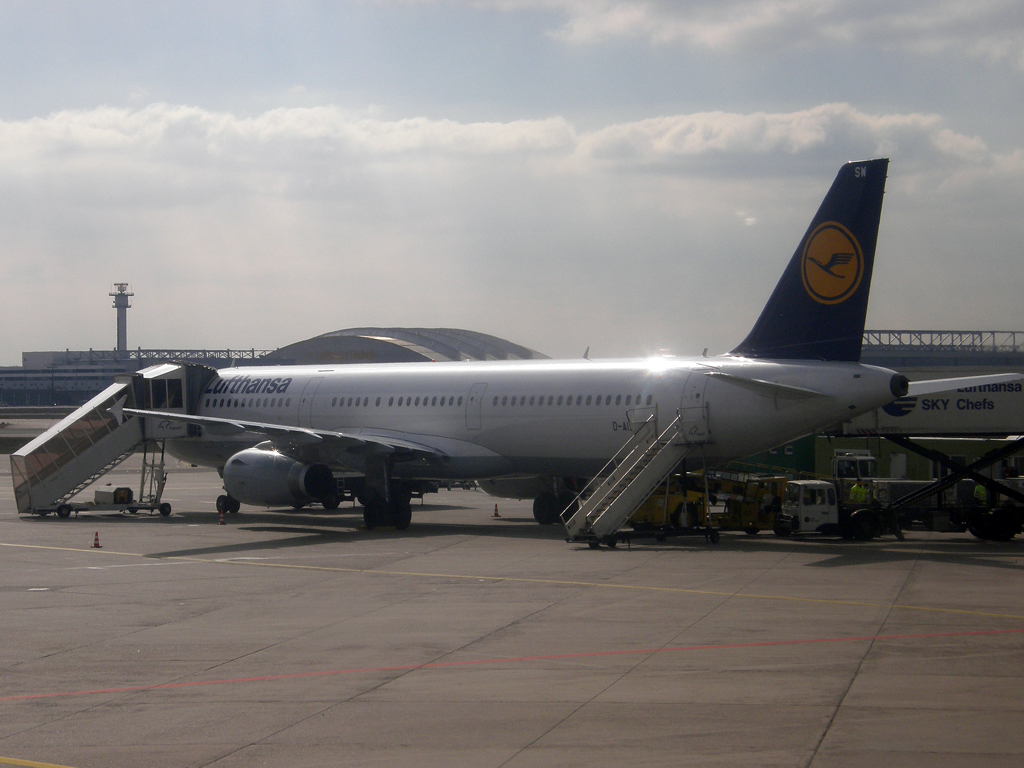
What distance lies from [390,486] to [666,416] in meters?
8.43

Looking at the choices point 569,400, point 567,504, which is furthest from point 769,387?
point 567,504

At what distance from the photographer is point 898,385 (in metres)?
26.0

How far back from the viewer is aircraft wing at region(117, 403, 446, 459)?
3066cm

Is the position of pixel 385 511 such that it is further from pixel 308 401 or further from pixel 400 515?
pixel 308 401

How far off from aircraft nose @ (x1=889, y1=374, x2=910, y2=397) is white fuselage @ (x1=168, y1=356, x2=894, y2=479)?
113mm

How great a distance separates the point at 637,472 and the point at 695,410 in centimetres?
215

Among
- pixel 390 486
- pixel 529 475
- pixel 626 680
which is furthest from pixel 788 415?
pixel 626 680

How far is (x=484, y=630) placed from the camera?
15.8 meters

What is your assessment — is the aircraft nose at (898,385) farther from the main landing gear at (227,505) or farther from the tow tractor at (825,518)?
the main landing gear at (227,505)

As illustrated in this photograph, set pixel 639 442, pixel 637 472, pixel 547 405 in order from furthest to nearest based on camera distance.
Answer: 1. pixel 547 405
2. pixel 639 442
3. pixel 637 472

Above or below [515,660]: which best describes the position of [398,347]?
above

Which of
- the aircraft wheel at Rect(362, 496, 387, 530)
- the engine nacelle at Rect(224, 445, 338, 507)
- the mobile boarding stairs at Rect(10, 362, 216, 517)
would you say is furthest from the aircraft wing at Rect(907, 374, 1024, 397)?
the mobile boarding stairs at Rect(10, 362, 216, 517)

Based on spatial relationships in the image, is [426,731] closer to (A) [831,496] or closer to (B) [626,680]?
(B) [626,680]

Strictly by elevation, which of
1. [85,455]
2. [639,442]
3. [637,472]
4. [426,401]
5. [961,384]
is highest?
[961,384]
